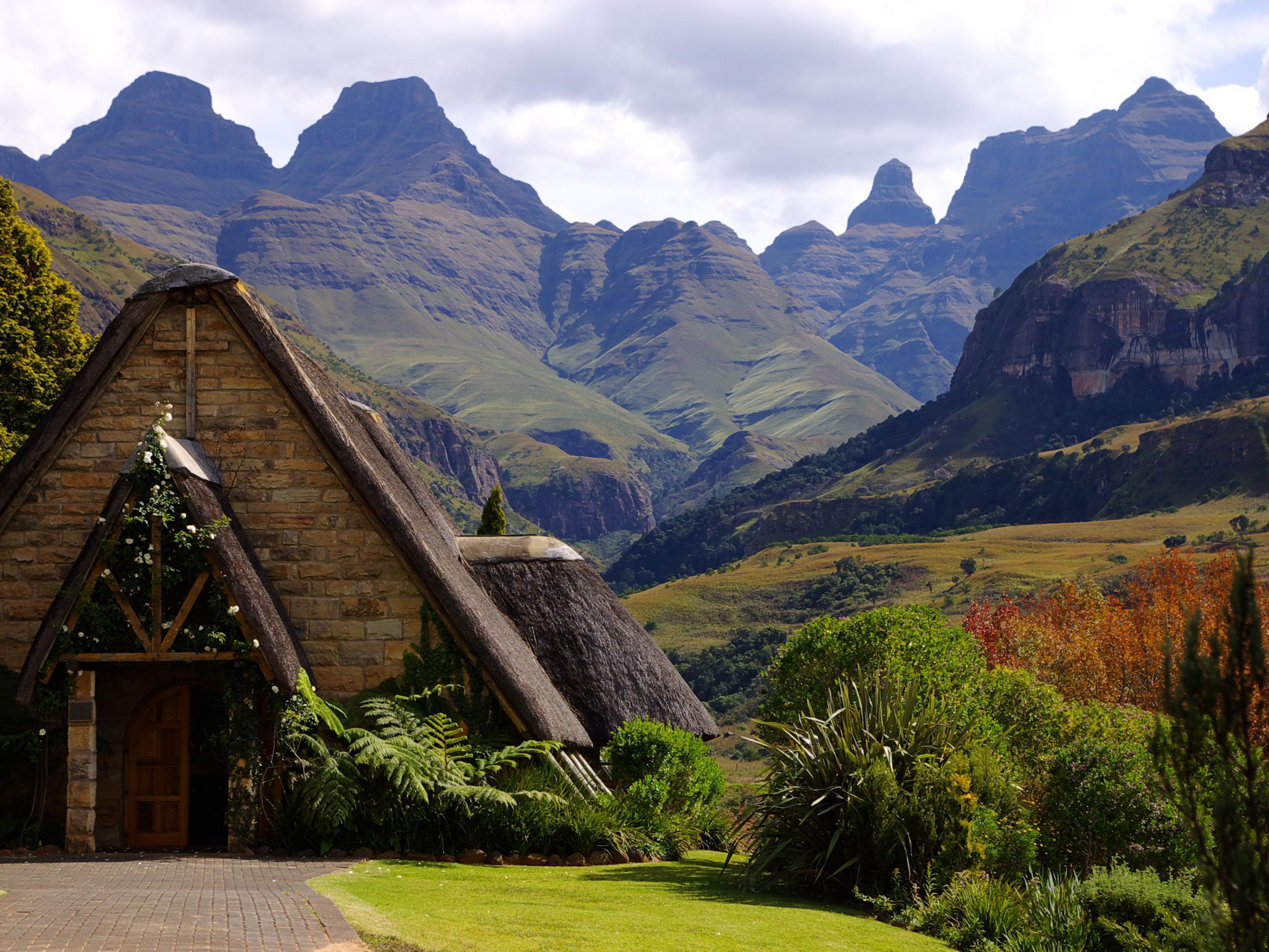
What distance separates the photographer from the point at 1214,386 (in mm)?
166375

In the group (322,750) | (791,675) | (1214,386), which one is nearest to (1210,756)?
(322,750)

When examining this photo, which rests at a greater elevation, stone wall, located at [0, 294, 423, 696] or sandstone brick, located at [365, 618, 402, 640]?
stone wall, located at [0, 294, 423, 696]

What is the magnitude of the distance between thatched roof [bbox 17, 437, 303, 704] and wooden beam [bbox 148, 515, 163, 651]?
1.54ft

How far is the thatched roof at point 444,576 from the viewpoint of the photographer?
574 inches

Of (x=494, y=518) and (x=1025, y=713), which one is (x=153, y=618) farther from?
(x=1025, y=713)

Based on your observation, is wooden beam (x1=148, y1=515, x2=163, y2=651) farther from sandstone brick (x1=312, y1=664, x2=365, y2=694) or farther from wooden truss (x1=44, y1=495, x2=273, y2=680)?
sandstone brick (x1=312, y1=664, x2=365, y2=694)

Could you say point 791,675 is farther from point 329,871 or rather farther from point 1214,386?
point 1214,386

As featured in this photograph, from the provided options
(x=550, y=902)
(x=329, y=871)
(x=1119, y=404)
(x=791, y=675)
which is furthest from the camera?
(x=1119, y=404)

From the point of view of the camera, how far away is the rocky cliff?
16312 centimetres

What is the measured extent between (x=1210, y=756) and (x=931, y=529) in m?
152

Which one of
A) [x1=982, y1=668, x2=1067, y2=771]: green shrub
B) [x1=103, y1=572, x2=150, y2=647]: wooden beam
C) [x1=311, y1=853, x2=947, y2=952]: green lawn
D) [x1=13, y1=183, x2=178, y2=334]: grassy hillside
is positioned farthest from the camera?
[x1=13, y1=183, x2=178, y2=334]: grassy hillside

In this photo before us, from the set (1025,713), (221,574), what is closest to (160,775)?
(221,574)

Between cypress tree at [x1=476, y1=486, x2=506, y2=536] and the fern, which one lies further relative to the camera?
cypress tree at [x1=476, y1=486, x2=506, y2=536]

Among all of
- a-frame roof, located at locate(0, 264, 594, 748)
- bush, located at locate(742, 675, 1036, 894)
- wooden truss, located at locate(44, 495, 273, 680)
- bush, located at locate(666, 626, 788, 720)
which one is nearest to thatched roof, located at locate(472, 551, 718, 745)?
a-frame roof, located at locate(0, 264, 594, 748)
